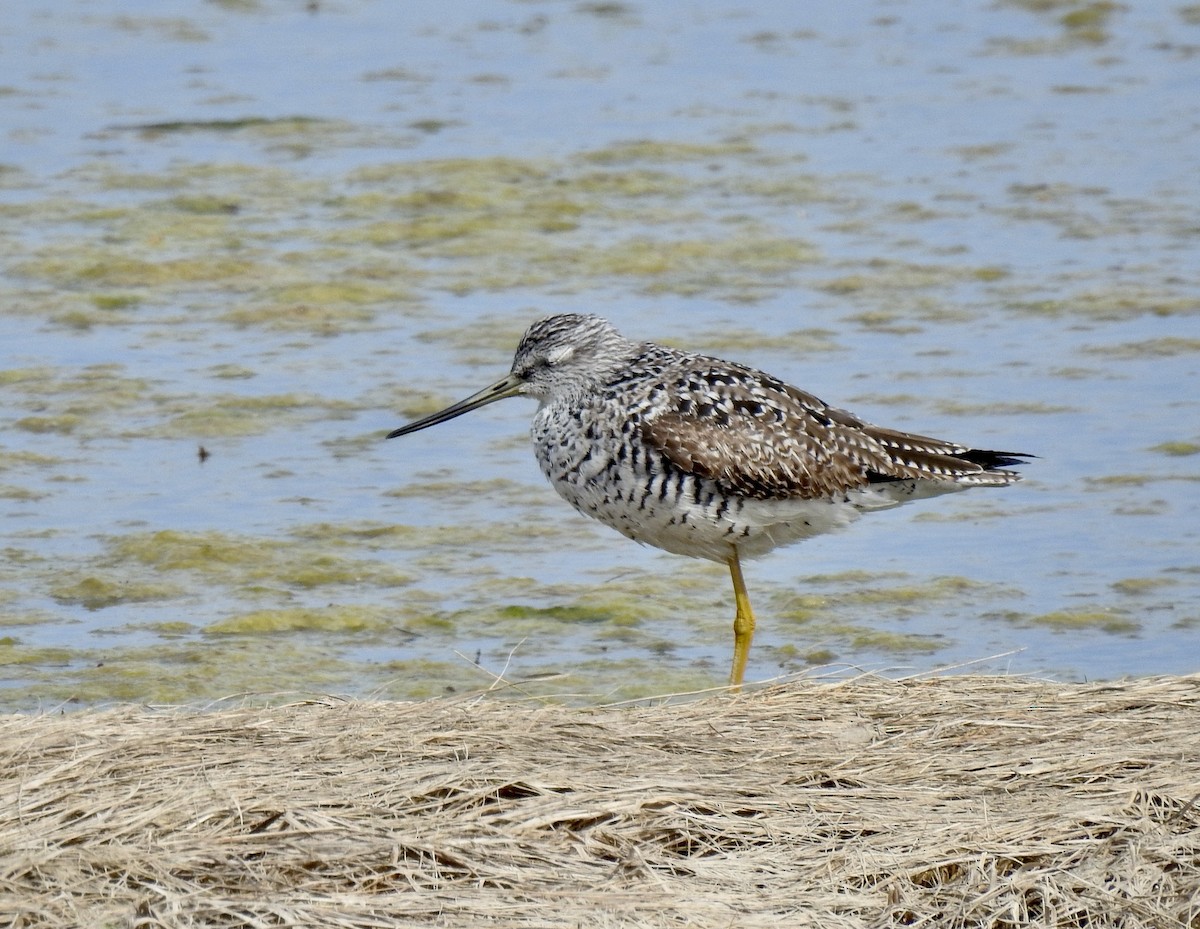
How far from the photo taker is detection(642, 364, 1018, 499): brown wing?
6062mm

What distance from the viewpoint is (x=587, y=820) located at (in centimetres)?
428

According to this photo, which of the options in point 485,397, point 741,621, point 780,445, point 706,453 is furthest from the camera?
point 485,397

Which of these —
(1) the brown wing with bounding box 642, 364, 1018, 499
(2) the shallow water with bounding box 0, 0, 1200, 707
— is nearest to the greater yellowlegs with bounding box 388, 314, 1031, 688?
(1) the brown wing with bounding box 642, 364, 1018, 499

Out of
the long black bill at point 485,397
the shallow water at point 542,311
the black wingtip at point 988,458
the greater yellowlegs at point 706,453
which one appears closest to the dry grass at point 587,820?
the shallow water at point 542,311

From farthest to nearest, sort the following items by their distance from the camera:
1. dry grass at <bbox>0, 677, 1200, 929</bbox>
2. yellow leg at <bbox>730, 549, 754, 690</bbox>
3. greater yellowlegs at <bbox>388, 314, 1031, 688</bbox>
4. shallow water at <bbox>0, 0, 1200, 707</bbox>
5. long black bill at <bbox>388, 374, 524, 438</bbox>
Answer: shallow water at <bbox>0, 0, 1200, 707</bbox>
long black bill at <bbox>388, 374, 524, 438</bbox>
yellow leg at <bbox>730, 549, 754, 690</bbox>
greater yellowlegs at <bbox>388, 314, 1031, 688</bbox>
dry grass at <bbox>0, 677, 1200, 929</bbox>

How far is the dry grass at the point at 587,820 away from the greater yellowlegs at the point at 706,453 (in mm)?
1164

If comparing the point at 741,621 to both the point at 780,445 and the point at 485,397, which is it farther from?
the point at 485,397

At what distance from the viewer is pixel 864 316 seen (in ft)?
31.8

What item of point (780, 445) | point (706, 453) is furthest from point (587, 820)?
point (780, 445)

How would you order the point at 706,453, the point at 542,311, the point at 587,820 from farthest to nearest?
the point at 542,311 → the point at 706,453 → the point at 587,820

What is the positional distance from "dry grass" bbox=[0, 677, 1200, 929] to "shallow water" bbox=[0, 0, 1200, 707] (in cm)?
69

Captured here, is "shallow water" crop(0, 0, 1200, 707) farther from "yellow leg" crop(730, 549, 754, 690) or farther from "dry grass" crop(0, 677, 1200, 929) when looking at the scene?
"dry grass" crop(0, 677, 1200, 929)

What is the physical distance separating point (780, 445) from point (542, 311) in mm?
3586

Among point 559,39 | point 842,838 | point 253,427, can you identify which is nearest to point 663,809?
point 842,838
